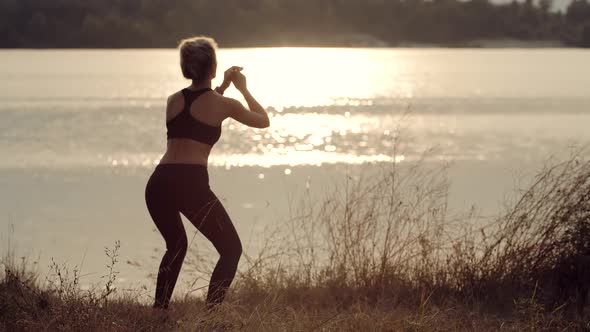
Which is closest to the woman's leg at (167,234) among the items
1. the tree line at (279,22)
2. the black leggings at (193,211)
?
the black leggings at (193,211)

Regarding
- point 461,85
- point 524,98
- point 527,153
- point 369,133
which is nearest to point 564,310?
point 527,153

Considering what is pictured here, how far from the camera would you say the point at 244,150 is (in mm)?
28219

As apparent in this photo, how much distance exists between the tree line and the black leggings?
86022mm

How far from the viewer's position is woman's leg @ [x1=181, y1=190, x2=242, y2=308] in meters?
6.20

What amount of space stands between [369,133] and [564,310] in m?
27.8

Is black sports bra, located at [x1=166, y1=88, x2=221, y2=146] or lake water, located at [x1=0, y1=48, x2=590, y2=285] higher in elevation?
black sports bra, located at [x1=166, y1=88, x2=221, y2=146]

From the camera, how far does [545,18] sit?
115 m

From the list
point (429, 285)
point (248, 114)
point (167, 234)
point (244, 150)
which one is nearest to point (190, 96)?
point (248, 114)

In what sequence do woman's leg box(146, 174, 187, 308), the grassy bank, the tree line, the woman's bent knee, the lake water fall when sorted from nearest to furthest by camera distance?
woman's leg box(146, 174, 187, 308) → the woman's bent knee → the grassy bank → the lake water → the tree line

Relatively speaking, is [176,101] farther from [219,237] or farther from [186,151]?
[219,237]

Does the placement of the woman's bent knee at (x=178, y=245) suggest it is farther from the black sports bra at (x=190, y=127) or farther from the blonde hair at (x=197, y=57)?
the blonde hair at (x=197, y=57)

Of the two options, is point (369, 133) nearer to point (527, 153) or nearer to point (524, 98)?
point (527, 153)

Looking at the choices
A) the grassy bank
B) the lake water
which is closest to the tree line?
the lake water

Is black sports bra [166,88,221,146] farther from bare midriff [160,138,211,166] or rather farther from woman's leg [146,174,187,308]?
woman's leg [146,174,187,308]
